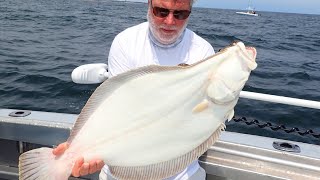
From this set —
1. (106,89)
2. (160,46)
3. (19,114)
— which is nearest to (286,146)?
(160,46)

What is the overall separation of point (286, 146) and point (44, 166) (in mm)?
1787

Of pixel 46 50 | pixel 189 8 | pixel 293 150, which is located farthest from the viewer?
pixel 46 50

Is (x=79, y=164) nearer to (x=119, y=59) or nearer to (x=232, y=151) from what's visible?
(x=119, y=59)

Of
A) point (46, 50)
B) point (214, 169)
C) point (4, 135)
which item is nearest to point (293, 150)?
point (214, 169)

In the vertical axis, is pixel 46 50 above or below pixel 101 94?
below

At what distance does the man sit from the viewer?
7.33 ft

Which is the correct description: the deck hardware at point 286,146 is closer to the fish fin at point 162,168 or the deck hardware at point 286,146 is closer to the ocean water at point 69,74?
the fish fin at point 162,168

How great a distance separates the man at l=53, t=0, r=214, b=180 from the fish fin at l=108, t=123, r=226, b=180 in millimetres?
601

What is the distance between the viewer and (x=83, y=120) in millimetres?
1713

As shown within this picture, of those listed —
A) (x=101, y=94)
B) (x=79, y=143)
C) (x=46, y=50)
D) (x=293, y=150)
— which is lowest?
(x=46, y=50)

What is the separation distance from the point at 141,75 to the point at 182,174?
3.09 feet

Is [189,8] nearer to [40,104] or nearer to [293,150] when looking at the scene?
[293,150]

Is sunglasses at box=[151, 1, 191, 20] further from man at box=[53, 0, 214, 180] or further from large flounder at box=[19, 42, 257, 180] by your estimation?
large flounder at box=[19, 42, 257, 180]

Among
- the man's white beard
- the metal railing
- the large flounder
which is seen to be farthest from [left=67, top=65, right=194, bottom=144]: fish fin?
the metal railing
